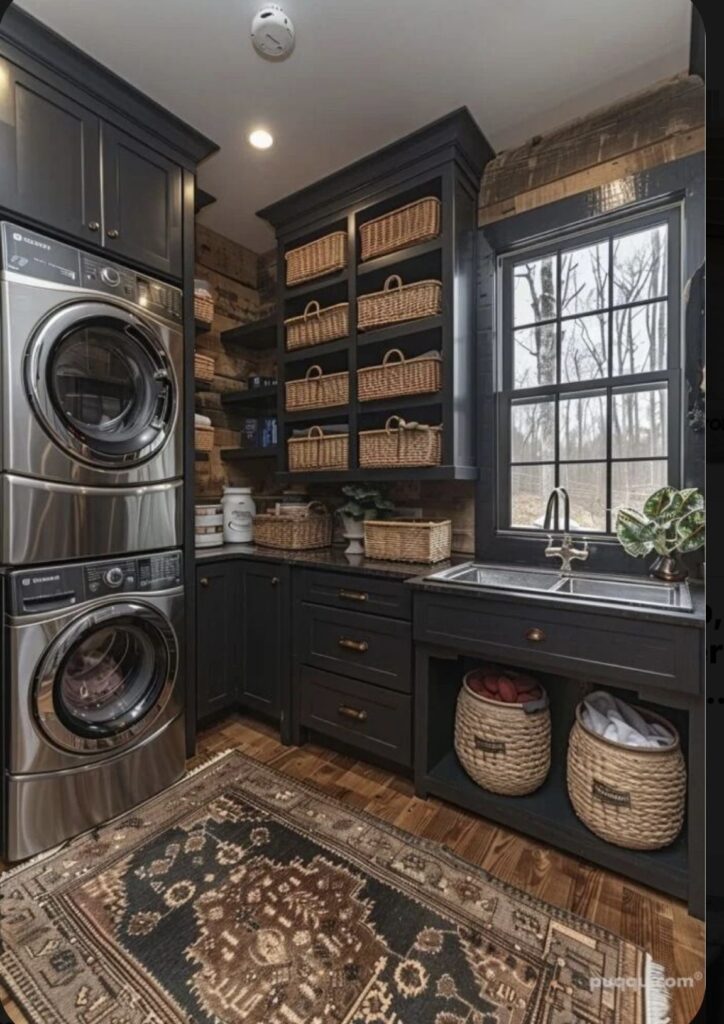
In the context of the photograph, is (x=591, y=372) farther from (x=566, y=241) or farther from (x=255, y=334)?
(x=255, y=334)

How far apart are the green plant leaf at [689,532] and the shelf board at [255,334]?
7.31 feet

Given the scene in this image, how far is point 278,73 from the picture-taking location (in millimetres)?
1766

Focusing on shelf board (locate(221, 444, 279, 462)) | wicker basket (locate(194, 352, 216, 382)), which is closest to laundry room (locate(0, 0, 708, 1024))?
shelf board (locate(221, 444, 279, 462))

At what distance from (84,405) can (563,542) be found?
2021 mm

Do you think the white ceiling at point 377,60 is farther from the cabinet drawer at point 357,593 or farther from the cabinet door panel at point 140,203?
the cabinet drawer at point 357,593

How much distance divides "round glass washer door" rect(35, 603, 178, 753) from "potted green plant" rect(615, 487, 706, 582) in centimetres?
190

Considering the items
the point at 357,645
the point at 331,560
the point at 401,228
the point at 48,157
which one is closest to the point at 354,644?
the point at 357,645

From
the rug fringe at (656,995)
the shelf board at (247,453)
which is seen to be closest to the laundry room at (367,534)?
the rug fringe at (656,995)

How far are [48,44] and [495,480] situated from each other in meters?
2.34

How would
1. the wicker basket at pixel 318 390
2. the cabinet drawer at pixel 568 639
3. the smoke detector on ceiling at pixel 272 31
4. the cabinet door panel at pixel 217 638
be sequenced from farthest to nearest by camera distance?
the wicker basket at pixel 318 390, the cabinet door panel at pixel 217 638, the smoke detector on ceiling at pixel 272 31, the cabinet drawer at pixel 568 639

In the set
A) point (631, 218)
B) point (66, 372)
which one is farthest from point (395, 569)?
point (631, 218)

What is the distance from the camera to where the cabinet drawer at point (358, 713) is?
1.94m

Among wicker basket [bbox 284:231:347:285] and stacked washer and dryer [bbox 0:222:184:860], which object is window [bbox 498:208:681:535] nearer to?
wicker basket [bbox 284:231:347:285]

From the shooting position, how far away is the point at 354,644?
6.72 feet
